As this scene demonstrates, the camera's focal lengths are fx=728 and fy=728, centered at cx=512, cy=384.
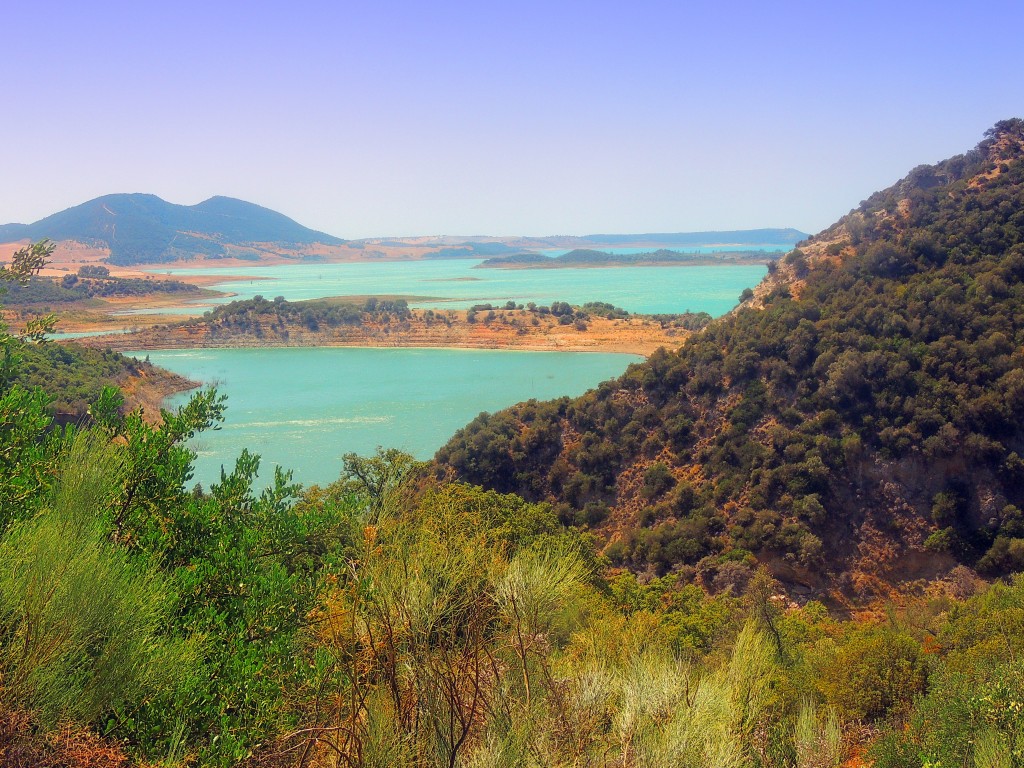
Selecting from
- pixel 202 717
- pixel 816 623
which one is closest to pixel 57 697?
pixel 202 717

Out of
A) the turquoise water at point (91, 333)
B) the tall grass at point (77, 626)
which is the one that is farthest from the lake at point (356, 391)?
the tall grass at point (77, 626)

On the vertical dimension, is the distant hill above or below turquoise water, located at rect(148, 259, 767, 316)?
above

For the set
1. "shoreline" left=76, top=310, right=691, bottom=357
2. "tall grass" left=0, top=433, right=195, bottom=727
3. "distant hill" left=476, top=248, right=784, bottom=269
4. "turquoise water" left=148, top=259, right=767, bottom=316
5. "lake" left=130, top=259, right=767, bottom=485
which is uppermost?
"distant hill" left=476, top=248, right=784, bottom=269

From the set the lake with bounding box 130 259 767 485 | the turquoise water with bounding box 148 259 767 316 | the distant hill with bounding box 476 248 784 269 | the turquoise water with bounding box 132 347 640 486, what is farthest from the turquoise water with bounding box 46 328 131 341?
the distant hill with bounding box 476 248 784 269

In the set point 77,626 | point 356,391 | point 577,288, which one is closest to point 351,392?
point 356,391

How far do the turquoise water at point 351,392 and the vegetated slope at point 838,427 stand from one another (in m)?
10.9

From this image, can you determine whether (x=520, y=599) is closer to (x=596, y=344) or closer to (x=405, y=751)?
(x=405, y=751)

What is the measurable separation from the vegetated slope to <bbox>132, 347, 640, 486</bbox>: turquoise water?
1093 cm

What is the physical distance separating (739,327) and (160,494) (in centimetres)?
2097

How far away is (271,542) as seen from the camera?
5.45 metres

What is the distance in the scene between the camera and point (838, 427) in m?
18.5

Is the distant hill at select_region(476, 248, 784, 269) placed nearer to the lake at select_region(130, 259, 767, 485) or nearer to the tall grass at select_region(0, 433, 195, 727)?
the lake at select_region(130, 259, 767, 485)

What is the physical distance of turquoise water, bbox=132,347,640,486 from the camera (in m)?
32.3

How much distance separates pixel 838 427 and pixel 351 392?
32.4 meters
